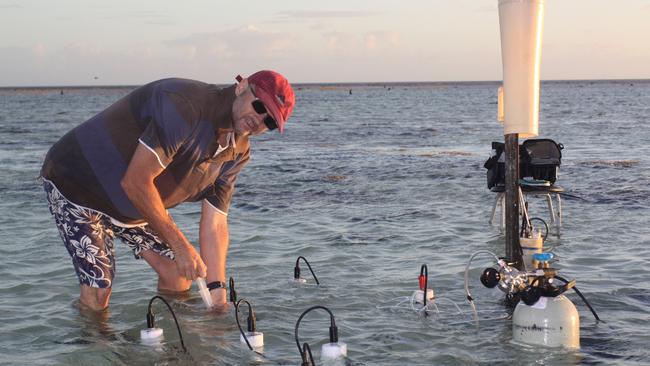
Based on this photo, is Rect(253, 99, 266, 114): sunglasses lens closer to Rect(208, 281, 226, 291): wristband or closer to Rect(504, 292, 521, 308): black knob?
Rect(208, 281, 226, 291): wristband

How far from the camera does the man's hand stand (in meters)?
5.52

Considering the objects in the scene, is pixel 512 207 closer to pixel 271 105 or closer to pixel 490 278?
pixel 490 278

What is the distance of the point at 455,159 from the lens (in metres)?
22.4

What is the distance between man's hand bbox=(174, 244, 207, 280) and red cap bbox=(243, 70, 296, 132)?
3.39ft

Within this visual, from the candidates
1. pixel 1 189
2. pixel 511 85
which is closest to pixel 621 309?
pixel 511 85

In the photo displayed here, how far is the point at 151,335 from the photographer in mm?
6375

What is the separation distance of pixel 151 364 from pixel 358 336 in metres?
1.63

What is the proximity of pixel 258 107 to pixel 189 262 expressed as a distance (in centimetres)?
112

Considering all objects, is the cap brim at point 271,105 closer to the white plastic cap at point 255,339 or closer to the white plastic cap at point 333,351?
the white plastic cap at point 333,351

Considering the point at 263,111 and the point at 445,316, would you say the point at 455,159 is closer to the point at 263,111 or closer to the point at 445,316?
the point at 445,316

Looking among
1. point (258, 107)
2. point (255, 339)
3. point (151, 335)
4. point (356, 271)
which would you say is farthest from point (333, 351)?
point (356, 271)

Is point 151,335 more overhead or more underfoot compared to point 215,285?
more underfoot

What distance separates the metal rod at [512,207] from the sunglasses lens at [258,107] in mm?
2948

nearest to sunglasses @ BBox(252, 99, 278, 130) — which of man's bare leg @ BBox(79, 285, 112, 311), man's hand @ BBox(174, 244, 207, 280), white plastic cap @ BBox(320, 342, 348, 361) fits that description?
man's hand @ BBox(174, 244, 207, 280)
